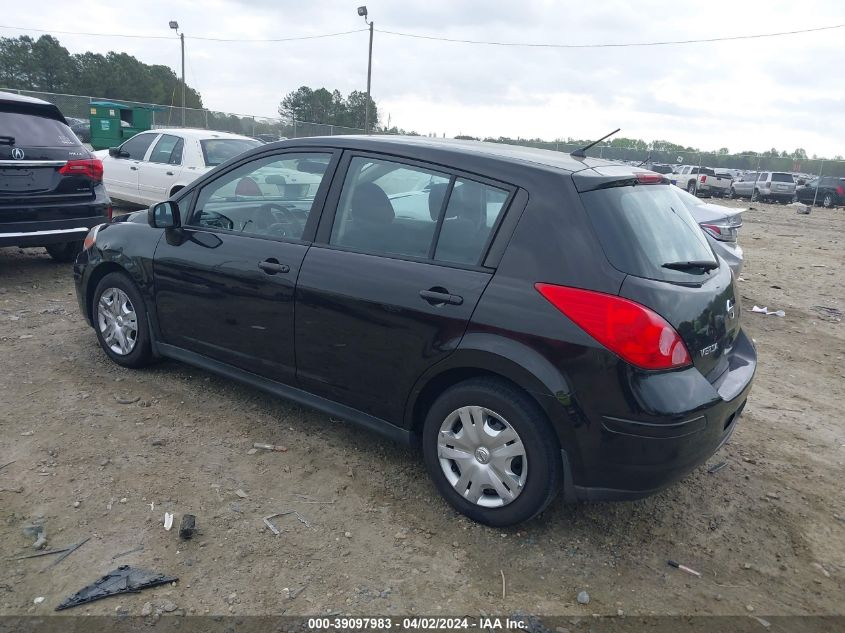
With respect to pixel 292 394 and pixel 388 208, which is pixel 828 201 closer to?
pixel 388 208

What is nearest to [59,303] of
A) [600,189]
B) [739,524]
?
[600,189]

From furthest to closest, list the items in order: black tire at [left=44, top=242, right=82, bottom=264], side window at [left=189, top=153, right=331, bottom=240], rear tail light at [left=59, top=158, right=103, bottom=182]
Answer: black tire at [left=44, top=242, right=82, bottom=264]
rear tail light at [left=59, top=158, right=103, bottom=182]
side window at [left=189, top=153, right=331, bottom=240]

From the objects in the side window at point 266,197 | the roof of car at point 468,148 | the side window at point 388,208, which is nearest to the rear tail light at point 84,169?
the side window at point 266,197

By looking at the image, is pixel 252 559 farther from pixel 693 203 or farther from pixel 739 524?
pixel 693 203

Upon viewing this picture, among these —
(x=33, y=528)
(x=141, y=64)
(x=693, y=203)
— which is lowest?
(x=33, y=528)

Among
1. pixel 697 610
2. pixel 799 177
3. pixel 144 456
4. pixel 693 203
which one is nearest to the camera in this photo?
pixel 697 610

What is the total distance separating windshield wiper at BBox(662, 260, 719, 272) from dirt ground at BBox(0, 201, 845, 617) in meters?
1.21

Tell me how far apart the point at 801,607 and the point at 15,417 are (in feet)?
13.9

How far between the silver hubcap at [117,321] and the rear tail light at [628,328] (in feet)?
10.4

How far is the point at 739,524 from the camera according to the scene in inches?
129

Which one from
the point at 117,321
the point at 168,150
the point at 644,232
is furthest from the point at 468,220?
the point at 168,150

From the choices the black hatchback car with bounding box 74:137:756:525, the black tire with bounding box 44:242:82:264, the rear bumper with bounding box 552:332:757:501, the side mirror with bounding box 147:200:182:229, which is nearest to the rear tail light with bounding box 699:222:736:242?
the black hatchback car with bounding box 74:137:756:525

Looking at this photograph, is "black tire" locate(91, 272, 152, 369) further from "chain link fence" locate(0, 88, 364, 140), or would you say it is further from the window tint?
"chain link fence" locate(0, 88, 364, 140)

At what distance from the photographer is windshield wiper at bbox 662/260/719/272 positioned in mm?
2973
